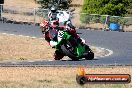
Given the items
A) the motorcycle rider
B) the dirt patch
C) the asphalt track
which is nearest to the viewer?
the dirt patch

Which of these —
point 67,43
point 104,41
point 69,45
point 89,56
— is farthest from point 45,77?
point 104,41

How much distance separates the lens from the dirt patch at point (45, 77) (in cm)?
1301

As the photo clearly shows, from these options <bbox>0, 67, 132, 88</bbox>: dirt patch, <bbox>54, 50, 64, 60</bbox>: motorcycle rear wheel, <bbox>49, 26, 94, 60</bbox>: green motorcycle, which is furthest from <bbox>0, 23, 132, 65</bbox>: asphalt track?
<bbox>0, 67, 132, 88</bbox>: dirt patch

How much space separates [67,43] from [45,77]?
5275 millimetres

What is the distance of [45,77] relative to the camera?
1492cm

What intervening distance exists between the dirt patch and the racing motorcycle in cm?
228

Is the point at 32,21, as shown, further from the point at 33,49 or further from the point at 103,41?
the point at 33,49

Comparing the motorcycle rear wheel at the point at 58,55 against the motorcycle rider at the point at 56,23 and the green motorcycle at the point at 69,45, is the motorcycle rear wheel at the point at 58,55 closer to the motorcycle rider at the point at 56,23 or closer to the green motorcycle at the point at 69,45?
the green motorcycle at the point at 69,45

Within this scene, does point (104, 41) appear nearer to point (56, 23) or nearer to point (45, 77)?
point (56, 23)

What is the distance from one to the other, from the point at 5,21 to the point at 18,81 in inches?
1196

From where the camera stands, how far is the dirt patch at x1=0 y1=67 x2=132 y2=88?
13008 millimetres

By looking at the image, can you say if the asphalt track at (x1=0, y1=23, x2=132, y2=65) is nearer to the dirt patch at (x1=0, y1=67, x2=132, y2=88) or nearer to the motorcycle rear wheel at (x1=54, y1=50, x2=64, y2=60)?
the motorcycle rear wheel at (x1=54, y1=50, x2=64, y2=60)

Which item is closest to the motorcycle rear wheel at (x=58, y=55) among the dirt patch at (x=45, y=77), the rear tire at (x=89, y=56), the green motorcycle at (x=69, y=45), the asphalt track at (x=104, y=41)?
the green motorcycle at (x=69, y=45)

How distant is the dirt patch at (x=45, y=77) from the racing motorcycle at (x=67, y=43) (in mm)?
2279
